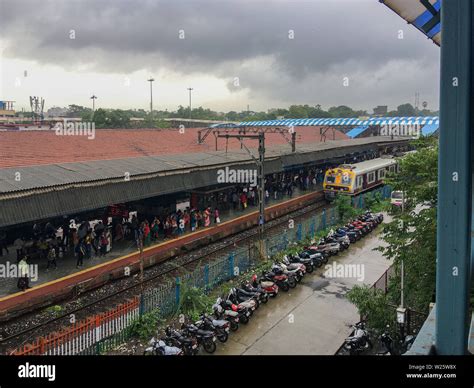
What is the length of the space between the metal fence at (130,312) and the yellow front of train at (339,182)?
9820 mm

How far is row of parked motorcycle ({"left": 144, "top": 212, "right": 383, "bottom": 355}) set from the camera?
809 cm

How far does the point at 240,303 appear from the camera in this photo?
984 centimetres

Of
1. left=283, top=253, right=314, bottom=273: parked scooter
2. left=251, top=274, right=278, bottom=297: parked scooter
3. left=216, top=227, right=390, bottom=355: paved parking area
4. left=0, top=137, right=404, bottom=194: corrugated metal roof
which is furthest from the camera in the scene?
left=283, top=253, right=314, bottom=273: parked scooter

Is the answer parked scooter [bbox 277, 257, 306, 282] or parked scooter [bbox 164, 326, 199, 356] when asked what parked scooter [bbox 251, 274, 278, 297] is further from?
parked scooter [bbox 164, 326, 199, 356]

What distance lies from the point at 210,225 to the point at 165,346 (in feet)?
33.4

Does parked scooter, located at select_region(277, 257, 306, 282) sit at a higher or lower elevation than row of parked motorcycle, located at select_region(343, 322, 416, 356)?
higher

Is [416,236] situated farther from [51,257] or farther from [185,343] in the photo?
[51,257]

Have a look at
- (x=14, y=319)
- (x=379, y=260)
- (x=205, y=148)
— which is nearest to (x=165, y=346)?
(x=14, y=319)

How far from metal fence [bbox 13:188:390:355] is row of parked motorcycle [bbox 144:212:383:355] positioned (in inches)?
33.6

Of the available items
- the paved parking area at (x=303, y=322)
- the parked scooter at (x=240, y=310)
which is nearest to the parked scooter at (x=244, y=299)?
the parked scooter at (x=240, y=310)

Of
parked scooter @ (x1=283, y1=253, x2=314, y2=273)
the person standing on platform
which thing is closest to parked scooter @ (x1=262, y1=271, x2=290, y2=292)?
parked scooter @ (x1=283, y1=253, x2=314, y2=273)
